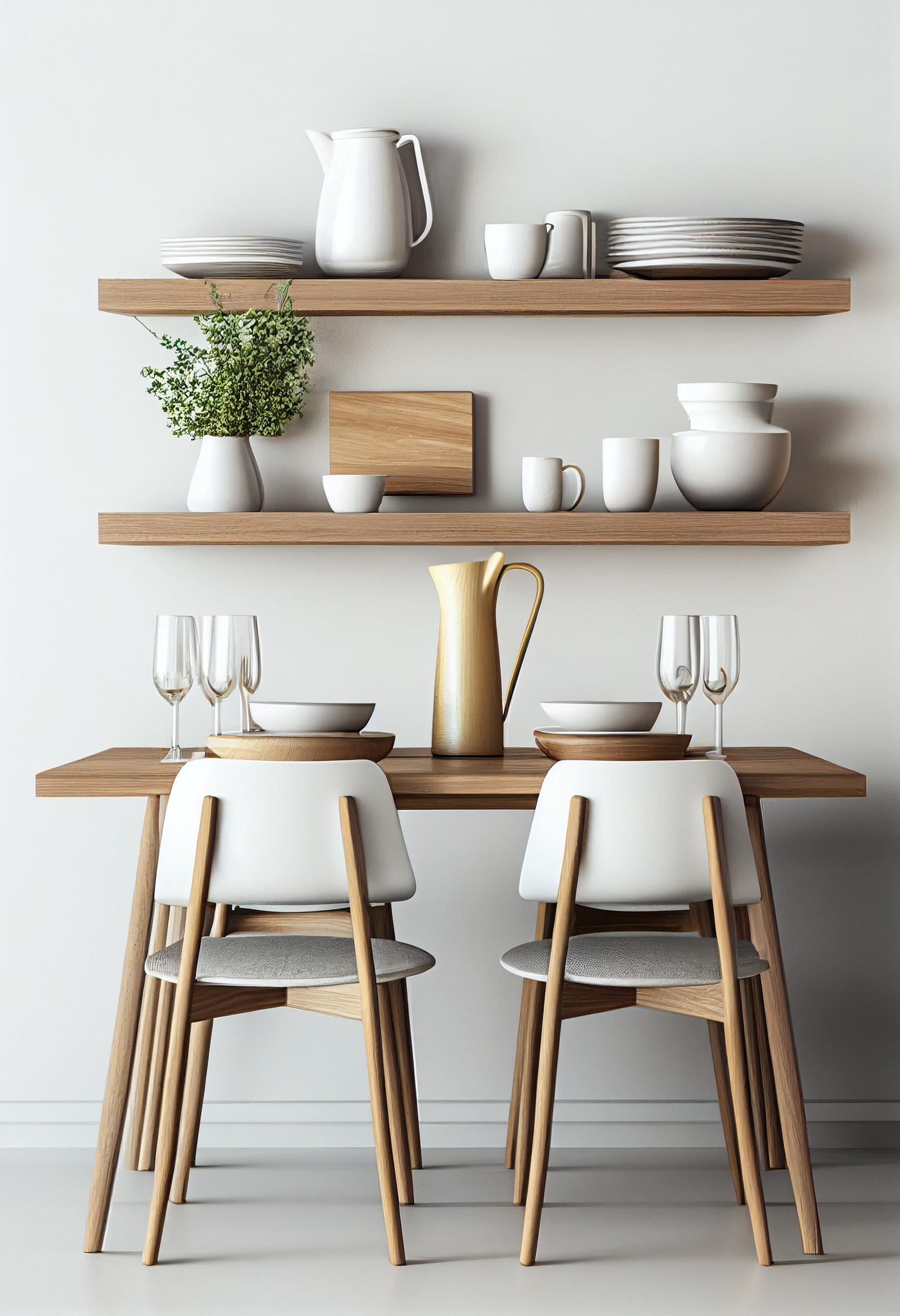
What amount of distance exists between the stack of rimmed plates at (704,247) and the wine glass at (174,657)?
109cm

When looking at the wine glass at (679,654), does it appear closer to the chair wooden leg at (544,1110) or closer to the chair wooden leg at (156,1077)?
the chair wooden leg at (544,1110)

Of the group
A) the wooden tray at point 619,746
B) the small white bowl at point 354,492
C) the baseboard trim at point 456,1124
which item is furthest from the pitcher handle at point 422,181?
the baseboard trim at point 456,1124

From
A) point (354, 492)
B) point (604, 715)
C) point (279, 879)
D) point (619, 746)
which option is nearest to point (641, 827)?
point (619, 746)

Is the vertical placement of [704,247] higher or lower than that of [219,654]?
higher

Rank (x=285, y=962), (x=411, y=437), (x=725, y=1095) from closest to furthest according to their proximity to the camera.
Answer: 1. (x=285, y=962)
2. (x=725, y=1095)
3. (x=411, y=437)

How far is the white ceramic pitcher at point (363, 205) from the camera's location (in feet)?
8.54

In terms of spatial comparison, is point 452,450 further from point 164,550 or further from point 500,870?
point 500,870

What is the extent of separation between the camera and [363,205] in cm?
260

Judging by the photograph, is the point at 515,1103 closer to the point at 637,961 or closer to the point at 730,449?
the point at 637,961

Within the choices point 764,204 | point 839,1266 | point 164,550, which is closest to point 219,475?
point 164,550

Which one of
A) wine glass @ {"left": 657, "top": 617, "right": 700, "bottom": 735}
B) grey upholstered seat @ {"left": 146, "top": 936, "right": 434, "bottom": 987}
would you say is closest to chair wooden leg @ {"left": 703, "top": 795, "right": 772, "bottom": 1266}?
Result: wine glass @ {"left": 657, "top": 617, "right": 700, "bottom": 735}

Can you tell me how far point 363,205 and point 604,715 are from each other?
3.56ft

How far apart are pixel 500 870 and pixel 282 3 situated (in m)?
1.79

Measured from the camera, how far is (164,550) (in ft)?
9.12
